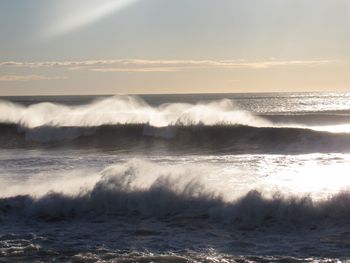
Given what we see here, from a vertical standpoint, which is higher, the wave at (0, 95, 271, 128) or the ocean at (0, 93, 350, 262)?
the wave at (0, 95, 271, 128)

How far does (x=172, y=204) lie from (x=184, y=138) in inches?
638

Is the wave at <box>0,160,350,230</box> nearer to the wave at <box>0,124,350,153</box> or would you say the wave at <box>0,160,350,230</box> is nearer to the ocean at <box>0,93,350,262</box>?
the ocean at <box>0,93,350,262</box>

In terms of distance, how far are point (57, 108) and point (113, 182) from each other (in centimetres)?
2578

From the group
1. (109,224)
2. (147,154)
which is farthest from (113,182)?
(147,154)

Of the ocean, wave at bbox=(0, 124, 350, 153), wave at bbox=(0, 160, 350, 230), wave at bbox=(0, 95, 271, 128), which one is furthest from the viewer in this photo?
wave at bbox=(0, 95, 271, 128)

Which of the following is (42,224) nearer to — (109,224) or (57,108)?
(109,224)

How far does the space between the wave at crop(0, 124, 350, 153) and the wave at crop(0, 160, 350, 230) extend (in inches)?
457

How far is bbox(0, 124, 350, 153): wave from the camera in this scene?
24.0 meters

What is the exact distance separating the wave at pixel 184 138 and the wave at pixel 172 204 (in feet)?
38.1

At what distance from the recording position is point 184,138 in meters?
27.4

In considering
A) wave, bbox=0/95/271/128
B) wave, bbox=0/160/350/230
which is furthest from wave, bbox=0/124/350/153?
wave, bbox=0/160/350/230

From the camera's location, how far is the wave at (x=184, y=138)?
24.0 m

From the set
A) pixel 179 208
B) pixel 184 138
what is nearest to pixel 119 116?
pixel 184 138

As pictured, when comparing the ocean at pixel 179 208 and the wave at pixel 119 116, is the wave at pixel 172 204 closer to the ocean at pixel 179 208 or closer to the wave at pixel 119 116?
the ocean at pixel 179 208
